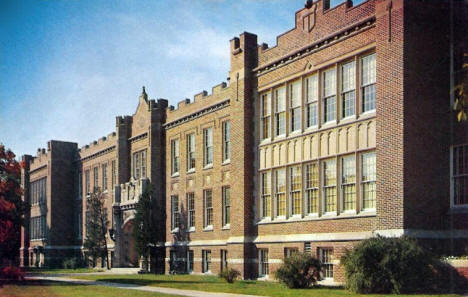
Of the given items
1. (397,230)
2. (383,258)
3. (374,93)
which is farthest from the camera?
(374,93)

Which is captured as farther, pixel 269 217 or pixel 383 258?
pixel 269 217

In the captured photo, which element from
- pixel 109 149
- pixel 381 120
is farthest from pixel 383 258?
pixel 109 149

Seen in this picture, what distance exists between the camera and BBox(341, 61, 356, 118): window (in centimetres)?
2534

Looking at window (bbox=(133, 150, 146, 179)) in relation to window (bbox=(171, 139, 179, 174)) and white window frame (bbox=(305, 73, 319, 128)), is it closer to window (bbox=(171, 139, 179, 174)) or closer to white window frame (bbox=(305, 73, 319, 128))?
window (bbox=(171, 139, 179, 174))

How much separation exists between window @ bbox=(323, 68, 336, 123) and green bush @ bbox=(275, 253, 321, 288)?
6.03m

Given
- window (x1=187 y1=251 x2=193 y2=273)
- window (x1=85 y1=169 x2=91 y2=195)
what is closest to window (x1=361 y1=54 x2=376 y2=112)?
window (x1=187 y1=251 x2=193 y2=273)

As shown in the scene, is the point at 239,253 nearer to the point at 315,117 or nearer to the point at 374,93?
the point at 315,117

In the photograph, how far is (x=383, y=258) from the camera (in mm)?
20219

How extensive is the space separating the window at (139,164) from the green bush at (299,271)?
23077 mm

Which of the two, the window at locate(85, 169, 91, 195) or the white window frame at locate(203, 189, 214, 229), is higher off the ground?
the window at locate(85, 169, 91, 195)

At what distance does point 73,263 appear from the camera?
179 ft

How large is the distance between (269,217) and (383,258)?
10.5 meters

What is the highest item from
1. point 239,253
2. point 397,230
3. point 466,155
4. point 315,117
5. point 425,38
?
point 425,38

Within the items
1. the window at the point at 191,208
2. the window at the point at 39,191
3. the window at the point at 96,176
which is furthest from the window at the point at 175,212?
the window at the point at 39,191
